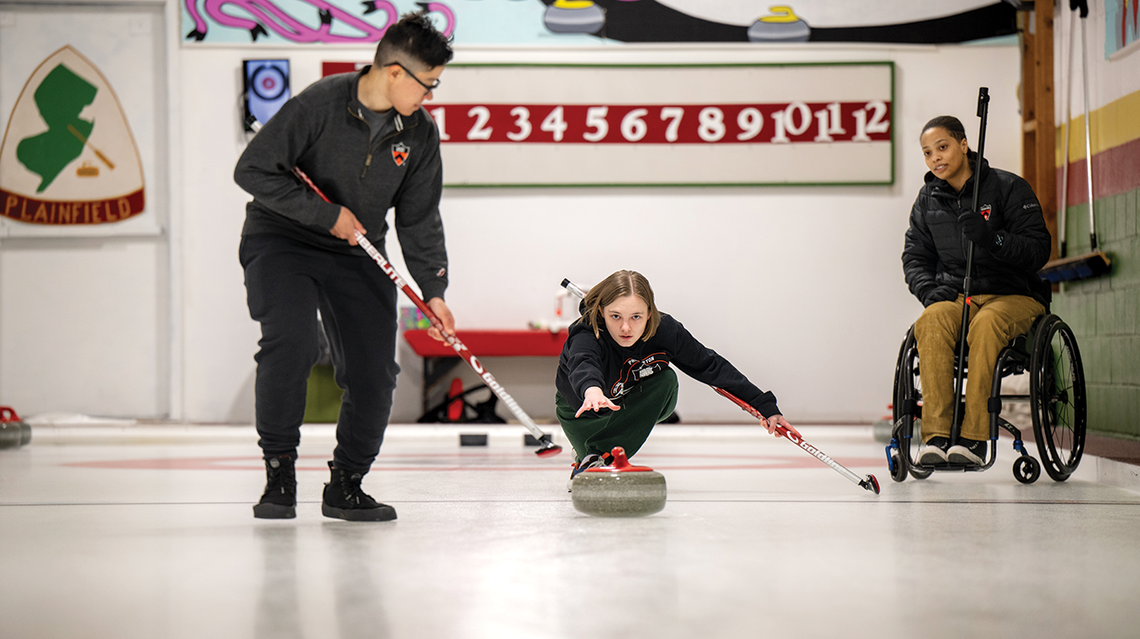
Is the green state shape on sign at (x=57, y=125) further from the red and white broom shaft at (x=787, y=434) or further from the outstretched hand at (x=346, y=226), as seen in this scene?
the red and white broom shaft at (x=787, y=434)

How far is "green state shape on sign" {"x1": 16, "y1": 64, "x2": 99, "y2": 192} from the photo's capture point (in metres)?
6.59

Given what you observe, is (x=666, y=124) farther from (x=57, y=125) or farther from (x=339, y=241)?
(x=339, y=241)

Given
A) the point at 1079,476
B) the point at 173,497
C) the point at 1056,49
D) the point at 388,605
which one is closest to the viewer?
the point at 388,605

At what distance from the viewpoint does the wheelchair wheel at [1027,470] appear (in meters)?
2.93

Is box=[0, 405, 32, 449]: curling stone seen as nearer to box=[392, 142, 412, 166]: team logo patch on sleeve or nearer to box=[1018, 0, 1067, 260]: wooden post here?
box=[392, 142, 412, 166]: team logo patch on sleeve

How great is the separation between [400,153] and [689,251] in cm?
451

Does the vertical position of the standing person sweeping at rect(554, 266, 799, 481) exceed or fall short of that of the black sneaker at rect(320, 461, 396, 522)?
it exceeds it

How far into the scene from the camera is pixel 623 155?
6582mm

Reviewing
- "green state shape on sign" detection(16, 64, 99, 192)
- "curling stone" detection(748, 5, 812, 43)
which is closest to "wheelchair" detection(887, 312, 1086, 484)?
"curling stone" detection(748, 5, 812, 43)

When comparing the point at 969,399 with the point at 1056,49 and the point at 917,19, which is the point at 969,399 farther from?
the point at 917,19

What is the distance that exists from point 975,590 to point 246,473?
271cm

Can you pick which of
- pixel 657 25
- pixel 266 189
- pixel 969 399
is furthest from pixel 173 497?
pixel 657 25

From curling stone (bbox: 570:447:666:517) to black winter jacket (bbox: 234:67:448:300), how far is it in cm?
62

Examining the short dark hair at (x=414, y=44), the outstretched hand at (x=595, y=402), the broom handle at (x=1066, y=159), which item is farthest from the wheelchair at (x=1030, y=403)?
the broom handle at (x=1066, y=159)
